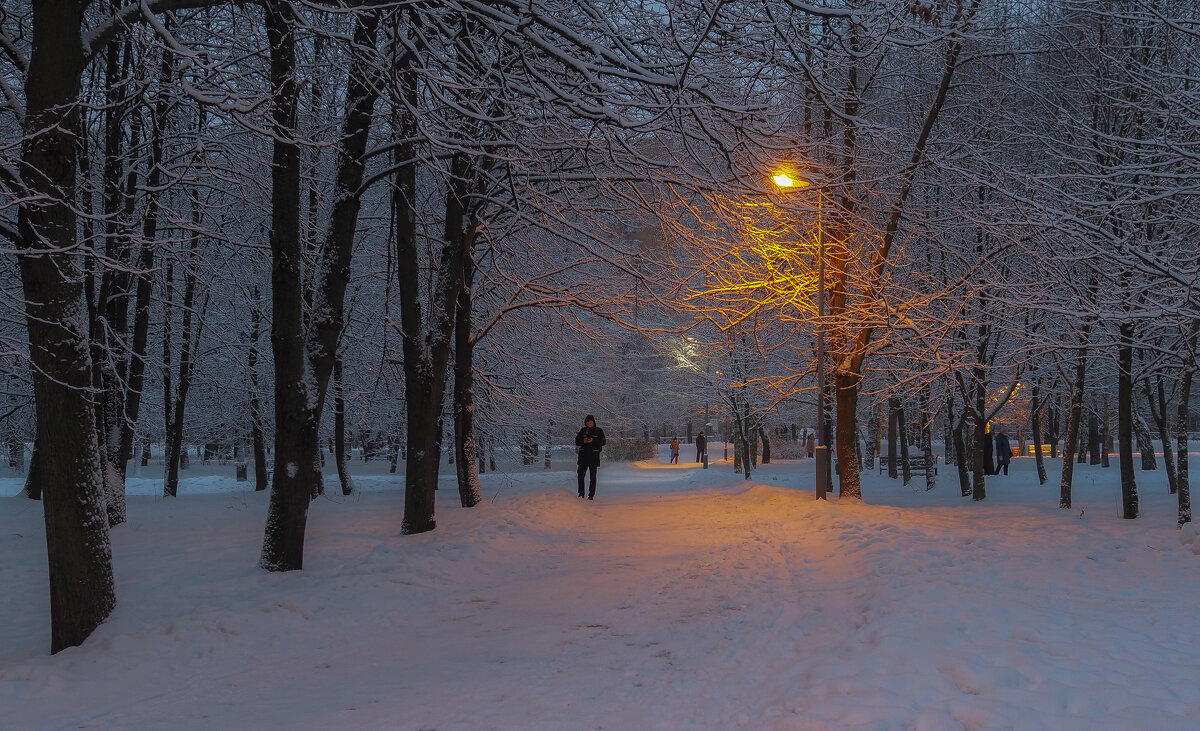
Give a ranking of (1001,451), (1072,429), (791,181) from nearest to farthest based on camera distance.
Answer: (791,181) → (1072,429) → (1001,451)

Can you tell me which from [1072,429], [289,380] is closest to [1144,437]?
[1072,429]

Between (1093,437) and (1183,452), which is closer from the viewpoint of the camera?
(1183,452)

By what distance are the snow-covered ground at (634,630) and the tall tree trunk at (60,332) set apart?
0.63 metres

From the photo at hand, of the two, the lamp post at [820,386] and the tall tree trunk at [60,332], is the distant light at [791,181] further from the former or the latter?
the tall tree trunk at [60,332]

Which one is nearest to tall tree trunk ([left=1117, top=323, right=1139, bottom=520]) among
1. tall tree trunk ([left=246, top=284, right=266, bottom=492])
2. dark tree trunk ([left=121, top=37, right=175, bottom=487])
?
dark tree trunk ([left=121, top=37, right=175, bottom=487])

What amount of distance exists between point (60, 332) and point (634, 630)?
5441 mm

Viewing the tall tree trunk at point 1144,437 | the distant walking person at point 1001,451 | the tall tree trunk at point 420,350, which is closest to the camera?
the tall tree trunk at point 420,350

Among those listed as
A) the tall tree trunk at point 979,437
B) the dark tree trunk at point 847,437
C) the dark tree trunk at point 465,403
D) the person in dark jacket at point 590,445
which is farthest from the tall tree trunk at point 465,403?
the tall tree trunk at point 979,437

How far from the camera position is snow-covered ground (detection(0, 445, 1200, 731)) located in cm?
463

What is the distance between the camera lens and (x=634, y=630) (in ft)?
22.4

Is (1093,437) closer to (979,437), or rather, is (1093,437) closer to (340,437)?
(979,437)

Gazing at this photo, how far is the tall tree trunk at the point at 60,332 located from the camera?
6.20 metres

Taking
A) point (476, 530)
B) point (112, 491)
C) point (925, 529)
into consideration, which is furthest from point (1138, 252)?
point (112, 491)

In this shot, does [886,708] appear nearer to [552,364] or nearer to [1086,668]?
[1086,668]
